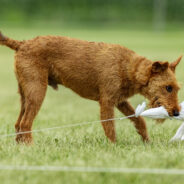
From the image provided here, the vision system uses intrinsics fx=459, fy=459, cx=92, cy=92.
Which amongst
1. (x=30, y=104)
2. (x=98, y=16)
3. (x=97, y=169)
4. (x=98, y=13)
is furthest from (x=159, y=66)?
(x=98, y=13)

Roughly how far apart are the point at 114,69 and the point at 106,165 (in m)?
1.80

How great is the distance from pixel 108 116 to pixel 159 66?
36.6 inches

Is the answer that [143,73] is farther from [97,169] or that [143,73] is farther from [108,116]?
[97,169]

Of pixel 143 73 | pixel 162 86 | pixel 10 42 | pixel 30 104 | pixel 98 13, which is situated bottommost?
pixel 30 104

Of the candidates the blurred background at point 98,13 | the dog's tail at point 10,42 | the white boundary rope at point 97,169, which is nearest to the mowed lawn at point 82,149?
the white boundary rope at point 97,169

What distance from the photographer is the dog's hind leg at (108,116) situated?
5.83m

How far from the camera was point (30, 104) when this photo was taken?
5773 millimetres

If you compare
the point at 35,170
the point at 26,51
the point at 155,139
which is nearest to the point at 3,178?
the point at 35,170

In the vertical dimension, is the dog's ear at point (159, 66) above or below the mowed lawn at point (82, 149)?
above

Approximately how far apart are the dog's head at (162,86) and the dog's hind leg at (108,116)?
21.1 inches

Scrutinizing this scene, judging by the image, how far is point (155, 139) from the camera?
20.2 feet

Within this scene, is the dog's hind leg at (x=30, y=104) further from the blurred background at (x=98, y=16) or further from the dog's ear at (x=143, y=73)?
the blurred background at (x=98, y=16)

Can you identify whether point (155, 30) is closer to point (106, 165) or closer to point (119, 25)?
point (119, 25)

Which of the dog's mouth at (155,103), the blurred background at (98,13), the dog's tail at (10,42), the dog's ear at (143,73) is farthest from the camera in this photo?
the blurred background at (98,13)
